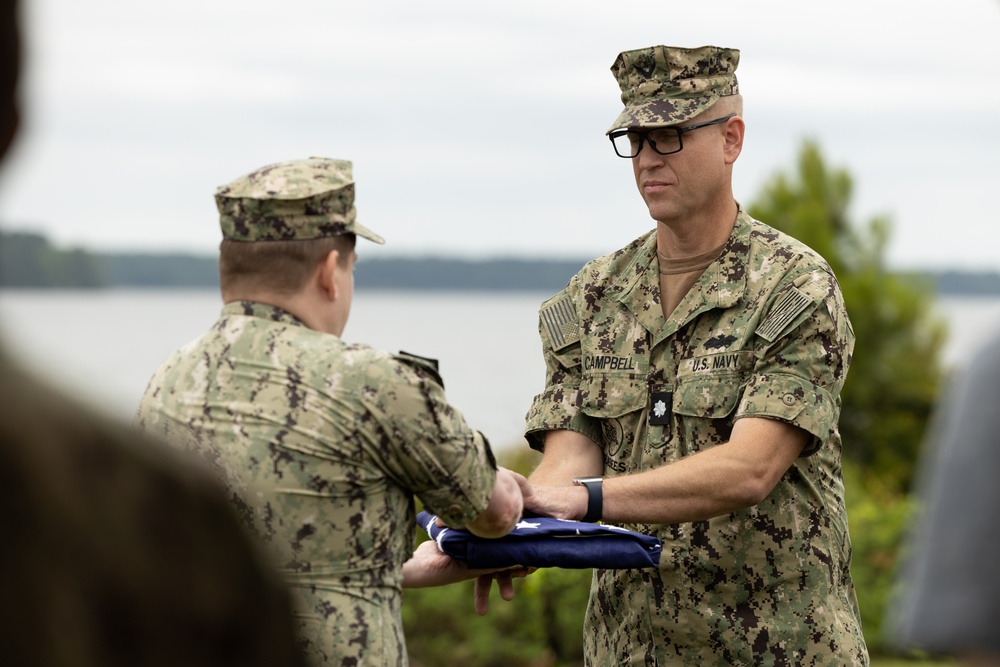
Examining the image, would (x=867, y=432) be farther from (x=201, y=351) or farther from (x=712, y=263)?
(x=201, y=351)

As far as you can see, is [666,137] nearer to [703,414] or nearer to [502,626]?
[703,414]

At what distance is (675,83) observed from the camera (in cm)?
445

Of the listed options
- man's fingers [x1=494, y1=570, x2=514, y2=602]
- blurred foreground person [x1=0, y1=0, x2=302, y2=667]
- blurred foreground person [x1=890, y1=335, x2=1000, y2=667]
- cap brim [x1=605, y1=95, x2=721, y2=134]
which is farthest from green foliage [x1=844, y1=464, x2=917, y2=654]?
blurred foreground person [x1=0, y1=0, x2=302, y2=667]

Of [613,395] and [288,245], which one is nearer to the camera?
[288,245]

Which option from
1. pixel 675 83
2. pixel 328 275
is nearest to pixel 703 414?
pixel 675 83

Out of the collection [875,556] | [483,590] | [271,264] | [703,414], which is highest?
[271,264]

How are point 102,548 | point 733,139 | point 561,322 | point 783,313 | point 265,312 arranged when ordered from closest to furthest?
point 102,548 < point 265,312 < point 783,313 < point 733,139 < point 561,322

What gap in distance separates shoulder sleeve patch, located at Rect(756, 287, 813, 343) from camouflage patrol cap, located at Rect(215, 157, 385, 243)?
1.47 m

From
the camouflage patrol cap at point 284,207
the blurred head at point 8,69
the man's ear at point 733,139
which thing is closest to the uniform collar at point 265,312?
the camouflage patrol cap at point 284,207

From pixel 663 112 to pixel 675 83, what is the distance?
0.12m

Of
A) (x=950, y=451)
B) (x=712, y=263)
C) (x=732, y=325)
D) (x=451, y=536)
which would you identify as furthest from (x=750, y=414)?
(x=950, y=451)

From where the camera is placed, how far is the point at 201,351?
3145 mm

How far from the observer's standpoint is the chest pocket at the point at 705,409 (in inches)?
164

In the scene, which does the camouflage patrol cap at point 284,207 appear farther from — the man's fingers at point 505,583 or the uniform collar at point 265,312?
the man's fingers at point 505,583
